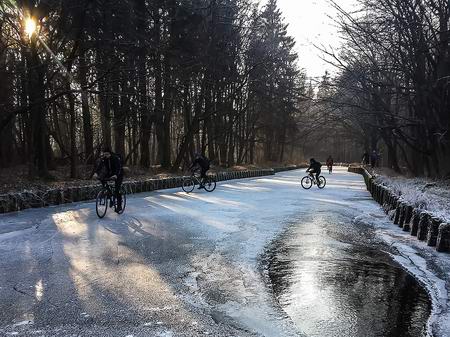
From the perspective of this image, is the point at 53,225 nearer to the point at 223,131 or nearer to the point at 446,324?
the point at 446,324

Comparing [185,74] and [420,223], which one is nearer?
[420,223]

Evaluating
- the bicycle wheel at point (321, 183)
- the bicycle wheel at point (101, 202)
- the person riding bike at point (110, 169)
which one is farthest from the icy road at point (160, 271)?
the bicycle wheel at point (321, 183)

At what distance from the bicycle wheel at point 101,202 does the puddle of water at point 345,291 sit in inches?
214

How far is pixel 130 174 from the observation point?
26703 millimetres

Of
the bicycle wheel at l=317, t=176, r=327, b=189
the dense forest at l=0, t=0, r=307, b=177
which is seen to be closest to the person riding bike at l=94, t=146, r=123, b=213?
the dense forest at l=0, t=0, r=307, b=177

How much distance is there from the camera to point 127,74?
21438 mm

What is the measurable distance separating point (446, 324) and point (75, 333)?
13.6 feet

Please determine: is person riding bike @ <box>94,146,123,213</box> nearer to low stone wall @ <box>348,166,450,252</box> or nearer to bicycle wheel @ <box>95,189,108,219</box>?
bicycle wheel @ <box>95,189,108,219</box>

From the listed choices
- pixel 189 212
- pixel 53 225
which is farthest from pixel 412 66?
pixel 53 225

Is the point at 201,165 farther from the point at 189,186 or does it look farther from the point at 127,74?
the point at 127,74

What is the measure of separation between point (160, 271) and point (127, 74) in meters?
16.0

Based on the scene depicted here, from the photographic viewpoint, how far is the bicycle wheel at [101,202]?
40.9 ft

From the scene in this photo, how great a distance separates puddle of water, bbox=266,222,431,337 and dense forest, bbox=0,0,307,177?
11.3m

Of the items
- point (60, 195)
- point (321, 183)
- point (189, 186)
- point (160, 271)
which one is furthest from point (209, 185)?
point (160, 271)
